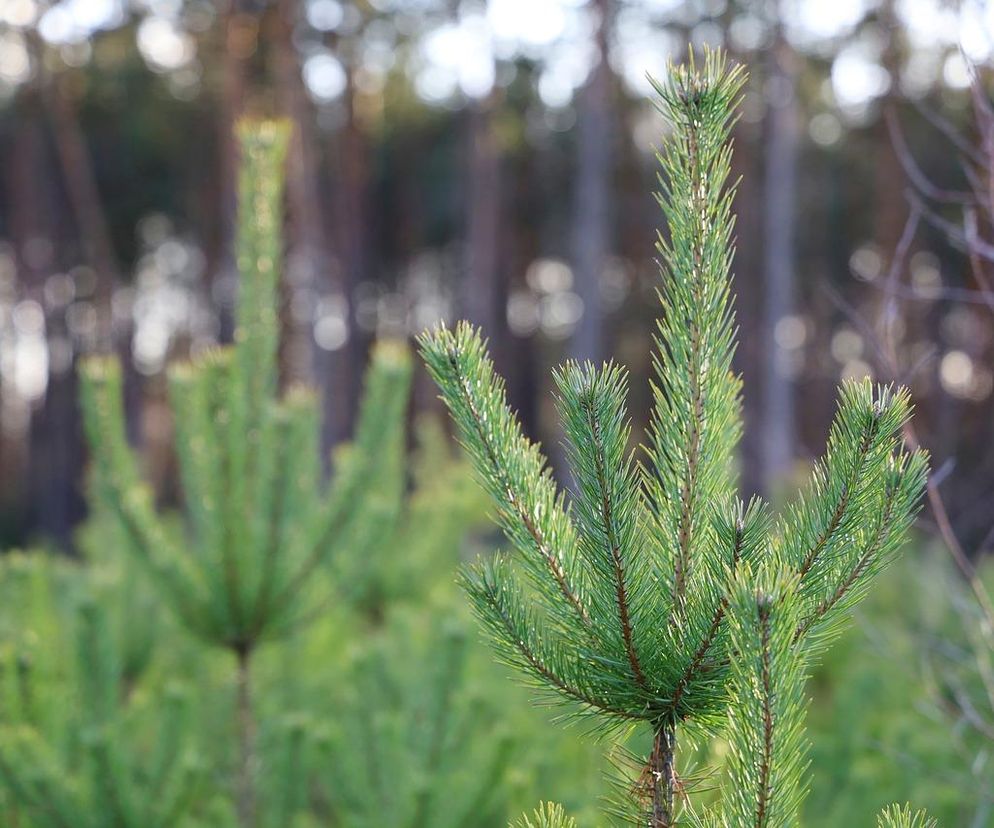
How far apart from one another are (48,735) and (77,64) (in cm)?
1924

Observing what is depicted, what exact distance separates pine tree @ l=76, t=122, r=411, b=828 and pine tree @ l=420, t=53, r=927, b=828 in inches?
71.3

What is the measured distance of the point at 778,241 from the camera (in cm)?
1381

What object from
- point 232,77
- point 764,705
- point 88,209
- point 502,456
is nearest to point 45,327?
point 88,209

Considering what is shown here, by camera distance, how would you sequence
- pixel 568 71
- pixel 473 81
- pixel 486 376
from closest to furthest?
pixel 486 376
pixel 473 81
pixel 568 71

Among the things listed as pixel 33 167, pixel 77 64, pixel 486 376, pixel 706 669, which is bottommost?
pixel 706 669

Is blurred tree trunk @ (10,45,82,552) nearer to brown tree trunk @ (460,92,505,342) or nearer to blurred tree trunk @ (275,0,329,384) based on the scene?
blurred tree trunk @ (275,0,329,384)

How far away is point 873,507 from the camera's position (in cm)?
148

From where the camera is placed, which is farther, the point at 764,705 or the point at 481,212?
the point at 481,212

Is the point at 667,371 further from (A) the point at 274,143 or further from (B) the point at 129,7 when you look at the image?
(B) the point at 129,7

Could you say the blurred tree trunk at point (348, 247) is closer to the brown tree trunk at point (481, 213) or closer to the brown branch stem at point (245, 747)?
the brown tree trunk at point (481, 213)

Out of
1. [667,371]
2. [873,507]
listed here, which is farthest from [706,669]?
[667,371]

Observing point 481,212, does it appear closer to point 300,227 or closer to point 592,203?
point 592,203

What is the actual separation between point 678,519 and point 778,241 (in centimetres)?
1305

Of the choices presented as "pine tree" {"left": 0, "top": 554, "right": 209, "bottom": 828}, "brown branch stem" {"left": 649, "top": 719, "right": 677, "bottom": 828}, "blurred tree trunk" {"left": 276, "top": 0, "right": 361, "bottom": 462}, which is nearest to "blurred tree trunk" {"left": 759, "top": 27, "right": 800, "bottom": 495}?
"blurred tree trunk" {"left": 276, "top": 0, "right": 361, "bottom": 462}
